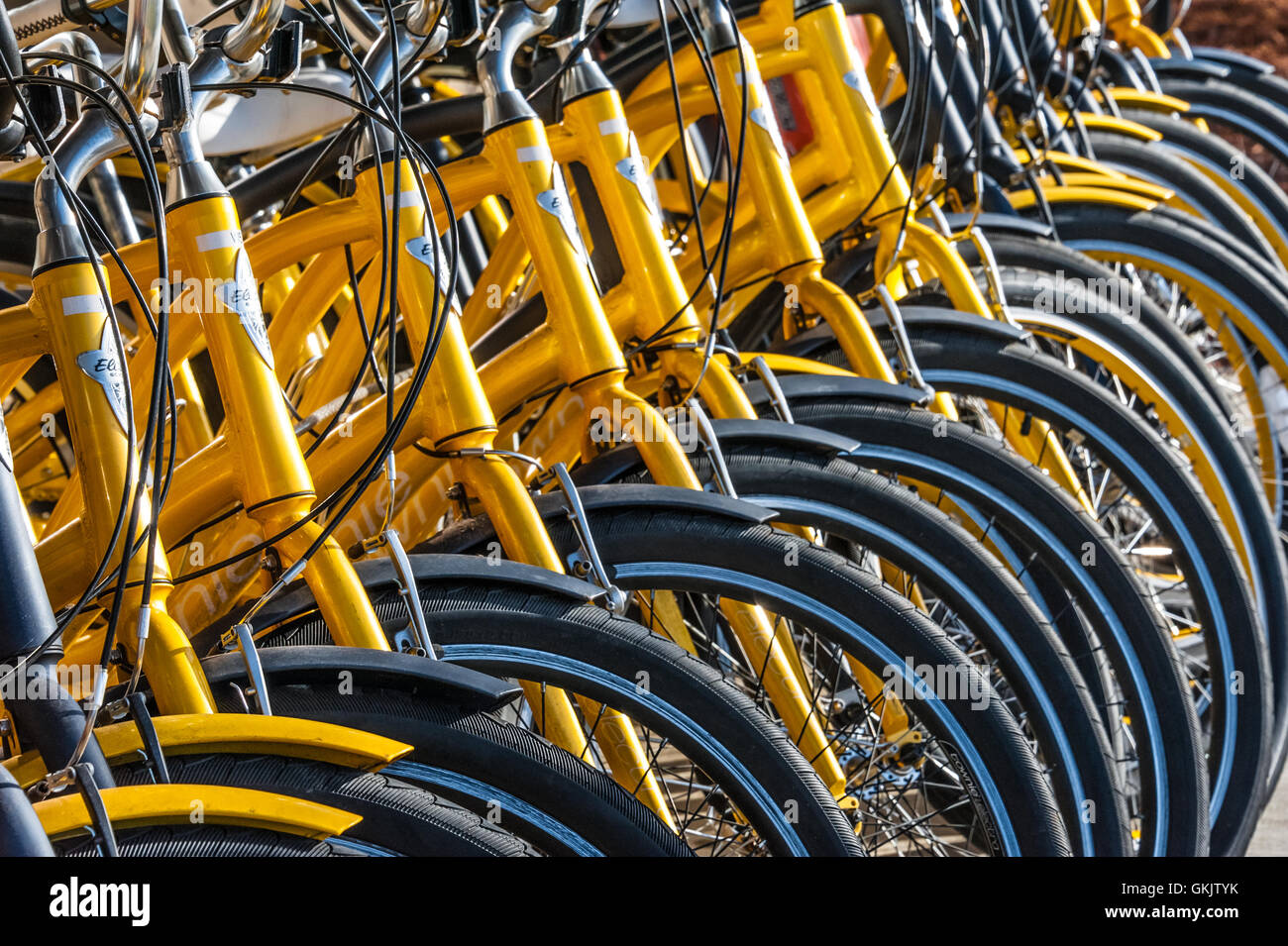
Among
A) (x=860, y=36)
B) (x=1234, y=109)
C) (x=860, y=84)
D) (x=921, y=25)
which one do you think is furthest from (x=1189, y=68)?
(x=860, y=84)

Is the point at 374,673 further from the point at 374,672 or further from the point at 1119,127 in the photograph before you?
the point at 1119,127

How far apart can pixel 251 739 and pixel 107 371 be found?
393mm

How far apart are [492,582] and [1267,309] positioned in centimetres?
207

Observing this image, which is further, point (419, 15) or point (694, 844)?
point (694, 844)

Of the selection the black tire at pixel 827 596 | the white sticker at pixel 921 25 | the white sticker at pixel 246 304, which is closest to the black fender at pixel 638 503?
the black tire at pixel 827 596

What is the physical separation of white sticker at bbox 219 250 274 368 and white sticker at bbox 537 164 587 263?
Result: 0.42 metres

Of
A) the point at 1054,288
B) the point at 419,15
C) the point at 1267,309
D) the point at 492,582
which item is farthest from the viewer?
the point at 1267,309

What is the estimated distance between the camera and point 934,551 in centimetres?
190

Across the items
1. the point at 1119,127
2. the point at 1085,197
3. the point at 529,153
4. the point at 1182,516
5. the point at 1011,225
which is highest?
the point at 1119,127

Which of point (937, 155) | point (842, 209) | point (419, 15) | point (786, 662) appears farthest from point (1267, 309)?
point (419, 15)

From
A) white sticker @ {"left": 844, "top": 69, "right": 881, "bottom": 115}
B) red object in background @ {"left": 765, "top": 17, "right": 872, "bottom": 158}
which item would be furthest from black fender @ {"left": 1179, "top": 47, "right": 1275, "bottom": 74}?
white sticker @ {"left": 844, "top": 69, "right": 881, "bottom": 115}

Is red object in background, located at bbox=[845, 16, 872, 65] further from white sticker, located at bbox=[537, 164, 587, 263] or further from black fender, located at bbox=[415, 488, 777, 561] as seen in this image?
black fender, located at bbox=[415, 488, 777, 561]

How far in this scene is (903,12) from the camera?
109 inches

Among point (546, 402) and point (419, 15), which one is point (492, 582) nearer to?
Answer: point (546, 402)
